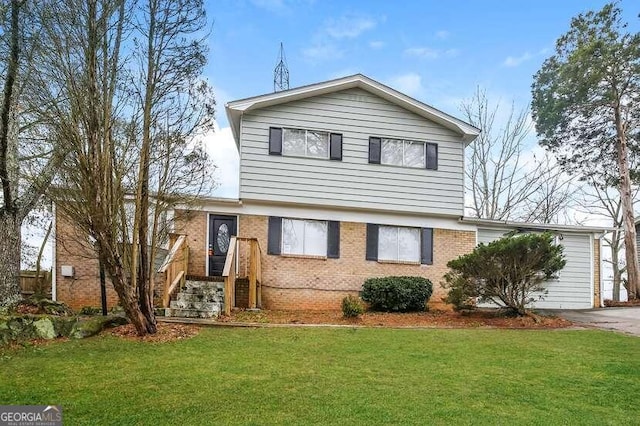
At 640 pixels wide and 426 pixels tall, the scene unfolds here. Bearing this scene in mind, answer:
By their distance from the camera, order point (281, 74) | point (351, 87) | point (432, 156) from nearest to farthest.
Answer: point (351, 87) < point (432, 156) < point (281, 74)

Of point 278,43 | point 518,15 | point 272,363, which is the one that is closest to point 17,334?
point 272,363

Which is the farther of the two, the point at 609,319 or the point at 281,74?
the point at 281,74

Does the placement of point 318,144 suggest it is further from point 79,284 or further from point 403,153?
point 79,284

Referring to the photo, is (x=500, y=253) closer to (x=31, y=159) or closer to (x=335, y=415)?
(x=335, y=415)

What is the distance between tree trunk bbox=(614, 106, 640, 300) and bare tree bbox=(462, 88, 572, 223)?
635 cm

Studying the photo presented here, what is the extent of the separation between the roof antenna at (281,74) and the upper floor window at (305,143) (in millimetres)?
4795

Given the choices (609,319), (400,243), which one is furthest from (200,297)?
(609,319)

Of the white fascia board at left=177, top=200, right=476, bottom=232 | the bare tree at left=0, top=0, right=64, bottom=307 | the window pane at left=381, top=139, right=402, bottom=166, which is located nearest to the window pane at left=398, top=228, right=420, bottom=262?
the white fascia board at left=177, top=200, right=476, bottom=232

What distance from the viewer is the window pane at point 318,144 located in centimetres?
1387

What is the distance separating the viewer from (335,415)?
4.32m

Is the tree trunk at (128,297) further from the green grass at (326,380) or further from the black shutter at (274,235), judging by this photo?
the black shutter at (274,235)

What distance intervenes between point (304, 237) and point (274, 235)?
0.89 m

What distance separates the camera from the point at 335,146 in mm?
13961

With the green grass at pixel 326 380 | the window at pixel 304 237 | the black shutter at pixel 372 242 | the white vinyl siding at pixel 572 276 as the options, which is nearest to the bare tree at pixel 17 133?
the green grass at pixel 326 380
